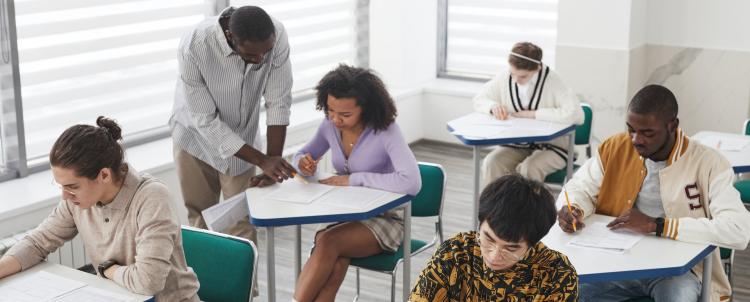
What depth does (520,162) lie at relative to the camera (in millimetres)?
5523

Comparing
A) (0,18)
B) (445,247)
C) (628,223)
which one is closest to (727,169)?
(628,223)

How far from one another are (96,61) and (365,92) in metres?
1.98

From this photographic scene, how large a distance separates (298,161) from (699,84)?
12.2ft

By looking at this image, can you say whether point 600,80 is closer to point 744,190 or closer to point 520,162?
point 520,162

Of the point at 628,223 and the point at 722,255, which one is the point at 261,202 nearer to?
the point at 628,223

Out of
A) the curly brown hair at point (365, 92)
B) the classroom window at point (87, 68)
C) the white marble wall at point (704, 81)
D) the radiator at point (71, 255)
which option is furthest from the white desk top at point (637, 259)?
the white marble wall at point (704, 81)

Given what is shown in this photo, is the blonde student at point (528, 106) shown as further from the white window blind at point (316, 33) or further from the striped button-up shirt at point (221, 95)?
the white window blind at point (316, 33)

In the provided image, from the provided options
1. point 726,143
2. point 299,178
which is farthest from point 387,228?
point 726,143

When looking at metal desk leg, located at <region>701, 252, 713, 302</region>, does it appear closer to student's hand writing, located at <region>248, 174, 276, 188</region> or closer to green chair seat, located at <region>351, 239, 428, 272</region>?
green chair seat, located at <region>351, 239, 428, 272</region>

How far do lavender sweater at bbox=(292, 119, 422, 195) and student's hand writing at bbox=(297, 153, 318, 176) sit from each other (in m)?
0.06

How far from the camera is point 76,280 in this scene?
9.64 ft

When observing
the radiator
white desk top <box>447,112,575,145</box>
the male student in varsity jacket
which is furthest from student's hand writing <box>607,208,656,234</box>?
the radiator

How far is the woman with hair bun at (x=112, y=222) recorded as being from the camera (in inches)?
110

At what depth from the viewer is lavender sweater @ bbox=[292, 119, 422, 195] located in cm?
395
